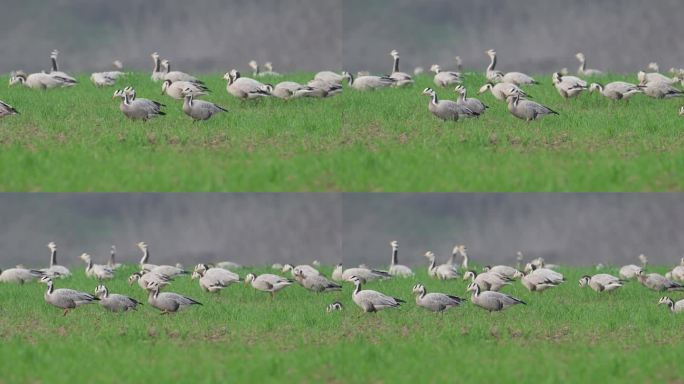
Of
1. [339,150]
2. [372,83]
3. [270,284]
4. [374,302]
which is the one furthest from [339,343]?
[372,83]

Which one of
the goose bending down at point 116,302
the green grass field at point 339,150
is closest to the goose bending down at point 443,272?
the green grass field at point 339,150

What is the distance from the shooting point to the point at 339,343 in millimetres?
22938

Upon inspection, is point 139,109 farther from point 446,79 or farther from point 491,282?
point 446,79

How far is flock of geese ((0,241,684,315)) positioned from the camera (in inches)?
1075

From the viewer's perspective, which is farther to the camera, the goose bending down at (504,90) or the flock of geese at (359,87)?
the goose bending down at (504,90)

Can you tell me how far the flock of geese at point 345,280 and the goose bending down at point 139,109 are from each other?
11.1 ft

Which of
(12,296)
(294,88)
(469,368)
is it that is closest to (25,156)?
(12,296)

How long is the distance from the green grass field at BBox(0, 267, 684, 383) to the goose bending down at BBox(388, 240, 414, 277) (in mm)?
6534

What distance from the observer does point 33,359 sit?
2162 centimetres

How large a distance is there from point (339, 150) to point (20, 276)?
10.8 meters

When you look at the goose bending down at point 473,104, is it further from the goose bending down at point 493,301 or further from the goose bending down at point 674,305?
the goose bending down at point 674,305

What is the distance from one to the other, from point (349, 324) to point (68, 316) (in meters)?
5.37

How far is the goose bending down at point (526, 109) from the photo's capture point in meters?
30.0

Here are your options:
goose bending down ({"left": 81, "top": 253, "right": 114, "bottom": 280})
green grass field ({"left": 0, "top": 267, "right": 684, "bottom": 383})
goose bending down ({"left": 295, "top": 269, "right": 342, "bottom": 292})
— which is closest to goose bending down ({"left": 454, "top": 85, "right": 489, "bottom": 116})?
green grass field ({"left": 0, "top": 267, "right": 684, "bottom": 383})
